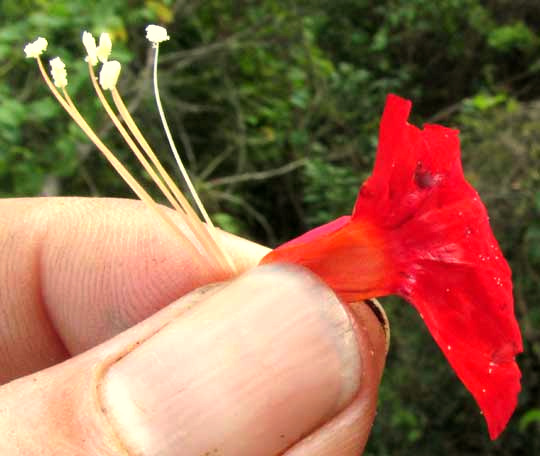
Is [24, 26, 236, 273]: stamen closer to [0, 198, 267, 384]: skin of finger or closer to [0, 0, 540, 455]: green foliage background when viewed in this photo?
[0, 198, 267, 384]: skin of finger

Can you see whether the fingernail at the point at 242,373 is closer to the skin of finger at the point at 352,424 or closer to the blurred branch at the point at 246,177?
the skin of finger at the point at 352,424

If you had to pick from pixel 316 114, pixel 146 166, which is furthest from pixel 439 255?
pixel 316 114

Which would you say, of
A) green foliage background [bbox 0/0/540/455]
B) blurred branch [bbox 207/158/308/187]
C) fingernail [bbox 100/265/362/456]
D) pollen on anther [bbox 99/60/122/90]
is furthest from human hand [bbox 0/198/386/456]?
blurred branch [bbox 207/158/308/187]

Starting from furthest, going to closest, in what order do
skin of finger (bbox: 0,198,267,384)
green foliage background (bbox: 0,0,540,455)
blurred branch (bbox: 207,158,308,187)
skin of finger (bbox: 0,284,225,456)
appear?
1. blurred branch (bbox: 207,158,308,187)
2. green foliage background (bbox: 0,0,540,455)
3. skin of finger (bbox: 0,198,267,384)
4. skin of finger (bbox: 0,284,225,456)

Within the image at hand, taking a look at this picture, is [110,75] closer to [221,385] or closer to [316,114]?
[221,385]

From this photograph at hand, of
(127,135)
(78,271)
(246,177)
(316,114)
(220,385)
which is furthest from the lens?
(316,114)

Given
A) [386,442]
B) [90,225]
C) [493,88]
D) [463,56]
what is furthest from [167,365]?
[463,56]

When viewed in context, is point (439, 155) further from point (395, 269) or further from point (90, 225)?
point (90, 225)
